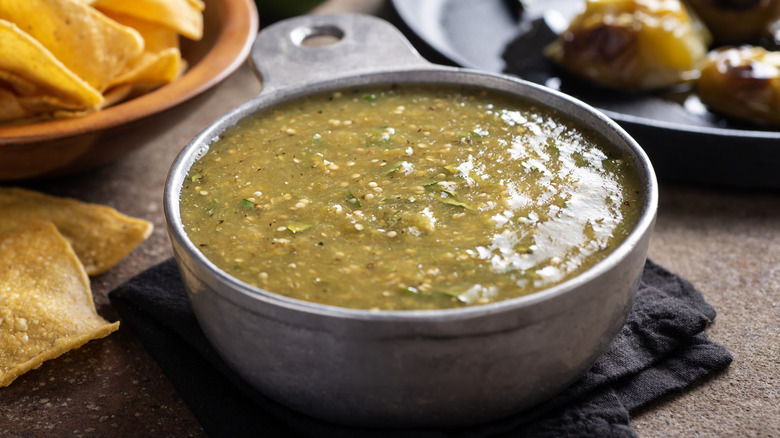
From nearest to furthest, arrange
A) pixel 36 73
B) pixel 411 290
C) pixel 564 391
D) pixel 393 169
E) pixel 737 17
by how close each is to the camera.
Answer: pixel 411 290, pixel 564 391, pixel 393 169, pixel 36 73, pixel 737 17

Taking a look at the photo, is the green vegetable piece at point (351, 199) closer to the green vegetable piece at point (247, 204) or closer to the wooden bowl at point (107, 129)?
the green vegetable piece at point (247, 204)

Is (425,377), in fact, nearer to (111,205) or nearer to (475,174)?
(475,174)

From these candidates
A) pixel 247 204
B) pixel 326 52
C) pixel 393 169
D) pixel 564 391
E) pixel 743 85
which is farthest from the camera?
pixel 743 85

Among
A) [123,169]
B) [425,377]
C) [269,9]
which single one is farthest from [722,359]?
[269,9]

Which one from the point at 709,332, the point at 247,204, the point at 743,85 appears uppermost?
the point at 247,204

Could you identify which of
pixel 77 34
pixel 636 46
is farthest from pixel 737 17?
pixel 77 34

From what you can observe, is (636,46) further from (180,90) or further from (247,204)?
(247,204)
